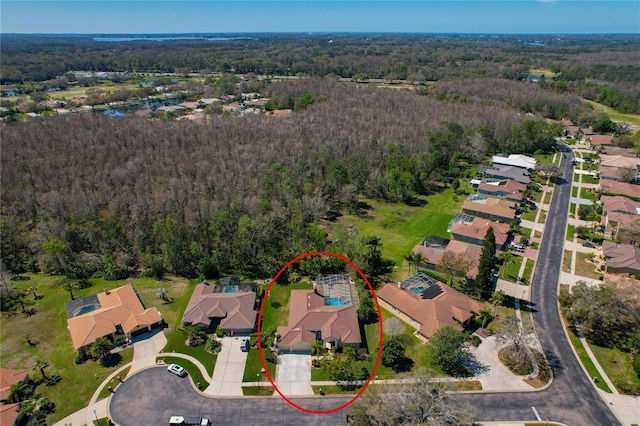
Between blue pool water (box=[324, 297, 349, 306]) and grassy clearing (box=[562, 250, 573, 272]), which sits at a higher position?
blue pool water (box=[324, 297, 349, 306])

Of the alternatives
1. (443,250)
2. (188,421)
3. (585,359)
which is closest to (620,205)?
(443,250)

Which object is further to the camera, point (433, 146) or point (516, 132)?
point (516, 132)

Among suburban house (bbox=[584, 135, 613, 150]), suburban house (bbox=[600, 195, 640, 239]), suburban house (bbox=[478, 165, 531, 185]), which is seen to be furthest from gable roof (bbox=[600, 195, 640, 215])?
suburban house (bbox=[584, 135, 613, 150])

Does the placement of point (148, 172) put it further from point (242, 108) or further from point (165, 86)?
point (165, 86)

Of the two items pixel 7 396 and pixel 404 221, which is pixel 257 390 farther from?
pixel 404 221

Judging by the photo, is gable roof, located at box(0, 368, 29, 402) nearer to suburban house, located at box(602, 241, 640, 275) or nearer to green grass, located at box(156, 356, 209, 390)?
green grass, located at box(156, 356, 209, 390)

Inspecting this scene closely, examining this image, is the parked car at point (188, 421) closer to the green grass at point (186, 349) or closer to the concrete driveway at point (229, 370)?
the concrete driveway at point (229, 370)

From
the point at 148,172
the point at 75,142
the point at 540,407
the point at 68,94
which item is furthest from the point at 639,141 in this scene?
the point at 68,94

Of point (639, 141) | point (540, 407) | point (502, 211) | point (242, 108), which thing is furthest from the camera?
point (242, 108)
